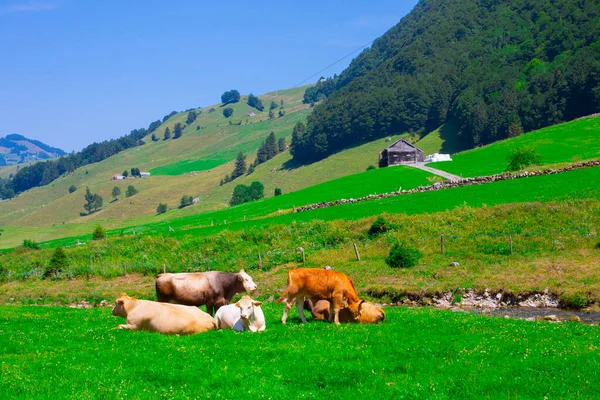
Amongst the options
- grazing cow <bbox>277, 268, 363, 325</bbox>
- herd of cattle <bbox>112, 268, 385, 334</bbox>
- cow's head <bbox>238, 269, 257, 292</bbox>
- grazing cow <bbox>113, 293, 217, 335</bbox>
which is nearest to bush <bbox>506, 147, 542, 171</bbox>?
herd of cattle <bbox>112, 268, 385, 334</bbox>

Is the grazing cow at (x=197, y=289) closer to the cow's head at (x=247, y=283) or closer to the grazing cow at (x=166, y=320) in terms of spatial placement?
the cow's head at (x=247, y=283)

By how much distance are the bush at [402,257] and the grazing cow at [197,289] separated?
17.8m

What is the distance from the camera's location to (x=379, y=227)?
43281 millimetres

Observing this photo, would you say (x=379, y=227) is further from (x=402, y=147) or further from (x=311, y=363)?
(x=402, y=147)

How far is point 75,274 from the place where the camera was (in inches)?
1934

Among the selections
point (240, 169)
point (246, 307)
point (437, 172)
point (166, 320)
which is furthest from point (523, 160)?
point (240, 169)

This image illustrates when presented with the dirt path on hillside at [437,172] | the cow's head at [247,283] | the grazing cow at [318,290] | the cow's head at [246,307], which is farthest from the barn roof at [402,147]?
the cow's head at [246,307]

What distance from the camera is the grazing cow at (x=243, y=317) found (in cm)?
1653

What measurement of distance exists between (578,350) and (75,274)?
150ft

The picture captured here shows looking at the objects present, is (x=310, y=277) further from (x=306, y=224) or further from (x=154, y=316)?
(x=306, y=224)

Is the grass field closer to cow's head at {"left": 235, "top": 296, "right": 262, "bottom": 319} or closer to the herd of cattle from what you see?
cow's head at {"left": 235, "top": 296, "right": 262, "bottom": 319}

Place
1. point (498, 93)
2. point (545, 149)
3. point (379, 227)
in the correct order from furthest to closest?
point (498, 93) → point (545, 149) → point (379, 227)

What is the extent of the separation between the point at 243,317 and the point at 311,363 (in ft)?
14.9

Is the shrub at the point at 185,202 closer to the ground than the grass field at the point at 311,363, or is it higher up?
higher up
